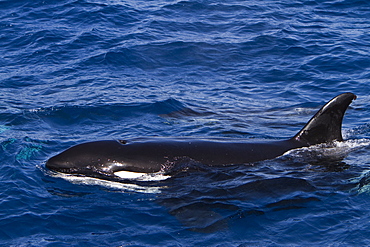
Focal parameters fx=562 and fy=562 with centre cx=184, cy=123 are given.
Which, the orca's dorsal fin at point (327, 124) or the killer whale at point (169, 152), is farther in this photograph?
the orca's dorsal fin at point (327, 124)

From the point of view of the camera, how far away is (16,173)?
40.3ft

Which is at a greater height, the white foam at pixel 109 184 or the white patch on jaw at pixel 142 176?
the white patch on jaw at pixel 142 176

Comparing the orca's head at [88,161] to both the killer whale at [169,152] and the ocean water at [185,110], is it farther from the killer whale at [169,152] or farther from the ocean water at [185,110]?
the ocean water at [185,110]

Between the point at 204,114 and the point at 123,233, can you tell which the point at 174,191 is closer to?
the point at 123,233

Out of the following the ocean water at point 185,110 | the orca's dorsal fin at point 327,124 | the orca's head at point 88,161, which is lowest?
the ocean water at point 185,110

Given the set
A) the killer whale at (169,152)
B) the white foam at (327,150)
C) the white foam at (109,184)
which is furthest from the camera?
the white foam at (327,150)

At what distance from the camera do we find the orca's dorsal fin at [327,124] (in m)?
12.0

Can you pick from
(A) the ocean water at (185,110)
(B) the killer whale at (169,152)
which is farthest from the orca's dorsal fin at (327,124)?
(A) the ocean water at (185,110)

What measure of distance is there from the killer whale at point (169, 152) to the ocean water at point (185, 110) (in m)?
0.23

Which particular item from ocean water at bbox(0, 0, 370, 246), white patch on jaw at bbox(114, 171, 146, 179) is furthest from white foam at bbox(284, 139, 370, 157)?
white patch on jaw at bbox(114, 171, 146, 179)

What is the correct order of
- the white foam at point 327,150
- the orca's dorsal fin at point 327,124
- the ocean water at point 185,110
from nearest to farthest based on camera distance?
1. the ocean water at point 185,110
2. the orca's dorsal fin at point 327,124
3. the white foam at point 327,150

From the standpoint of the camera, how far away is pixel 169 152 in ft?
38.4

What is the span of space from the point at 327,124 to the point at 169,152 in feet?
11.6

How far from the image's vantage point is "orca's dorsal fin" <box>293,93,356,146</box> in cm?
1203
